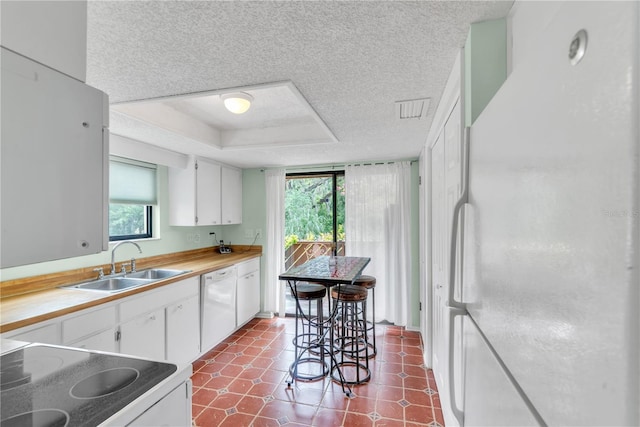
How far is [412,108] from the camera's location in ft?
6.50

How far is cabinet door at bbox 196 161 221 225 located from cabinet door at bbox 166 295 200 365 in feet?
3.34

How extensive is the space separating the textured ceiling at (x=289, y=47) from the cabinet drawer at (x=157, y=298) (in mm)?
1454

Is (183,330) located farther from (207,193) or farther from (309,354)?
(207,193)

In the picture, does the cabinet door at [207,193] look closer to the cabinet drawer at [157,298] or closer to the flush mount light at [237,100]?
the cabinet drawer at [157,298]

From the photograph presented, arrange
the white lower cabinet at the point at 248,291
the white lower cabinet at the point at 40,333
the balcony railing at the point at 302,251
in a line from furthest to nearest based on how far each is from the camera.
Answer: the balcony railing at the point at 302,251 < the white lower cabinet at the point at 248,291 < the white lower cabinet at the point at 40,333

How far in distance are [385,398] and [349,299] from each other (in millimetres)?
804

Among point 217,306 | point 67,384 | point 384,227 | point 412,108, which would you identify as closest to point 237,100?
point 412,108

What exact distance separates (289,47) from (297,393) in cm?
246

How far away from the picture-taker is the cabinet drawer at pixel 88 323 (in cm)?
176

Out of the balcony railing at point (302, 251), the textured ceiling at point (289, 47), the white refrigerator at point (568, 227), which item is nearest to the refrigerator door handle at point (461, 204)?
the white refrigerator at point (568, 227)

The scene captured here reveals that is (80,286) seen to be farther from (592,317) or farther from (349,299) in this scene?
(592,317)

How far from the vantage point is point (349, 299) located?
8.65ft

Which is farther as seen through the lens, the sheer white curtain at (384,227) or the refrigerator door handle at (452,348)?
the sheer white curtain at (384,227)

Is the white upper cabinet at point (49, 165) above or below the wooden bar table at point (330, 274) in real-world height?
above
